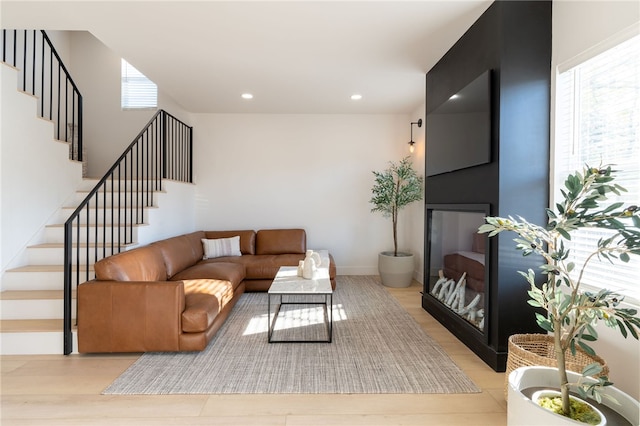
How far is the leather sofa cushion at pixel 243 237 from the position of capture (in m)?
5.04

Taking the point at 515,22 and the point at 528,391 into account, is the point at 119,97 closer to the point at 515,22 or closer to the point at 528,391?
the point at 515,22

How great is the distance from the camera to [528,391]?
1.57 meters

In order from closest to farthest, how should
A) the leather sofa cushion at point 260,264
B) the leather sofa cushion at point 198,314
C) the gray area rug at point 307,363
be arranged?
1. the gray area rug at point 307,363
2. the leather sofa cushion at point 198,314
3. the leather sofa cushion at point 260,264

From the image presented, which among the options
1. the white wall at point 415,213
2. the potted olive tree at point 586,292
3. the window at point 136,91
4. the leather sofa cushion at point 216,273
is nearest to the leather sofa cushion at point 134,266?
the leather sofa cushion at point 216,273

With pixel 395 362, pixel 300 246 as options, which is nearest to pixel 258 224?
pixel 300 246

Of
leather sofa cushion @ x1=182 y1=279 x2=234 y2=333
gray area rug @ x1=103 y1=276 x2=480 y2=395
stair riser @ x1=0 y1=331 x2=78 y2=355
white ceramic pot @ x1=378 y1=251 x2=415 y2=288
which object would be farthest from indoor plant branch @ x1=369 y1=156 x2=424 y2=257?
stair riser @ x1=0 y1=331 x2=78 y2=355

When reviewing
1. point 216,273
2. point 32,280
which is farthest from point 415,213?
point 32,280

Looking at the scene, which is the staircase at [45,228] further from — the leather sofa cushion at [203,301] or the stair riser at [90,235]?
the leather sofa cushion at [203,301]

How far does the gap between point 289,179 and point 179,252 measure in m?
2.26

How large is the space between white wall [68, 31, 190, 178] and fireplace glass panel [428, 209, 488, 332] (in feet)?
14.4

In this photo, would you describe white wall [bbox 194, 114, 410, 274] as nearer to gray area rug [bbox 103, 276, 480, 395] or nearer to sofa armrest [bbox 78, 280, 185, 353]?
gray area rug [bbox 103, 276, 480, 395]

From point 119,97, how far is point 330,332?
200 inches

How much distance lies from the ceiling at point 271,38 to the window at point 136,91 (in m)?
1.48

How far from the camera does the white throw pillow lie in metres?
4.71
